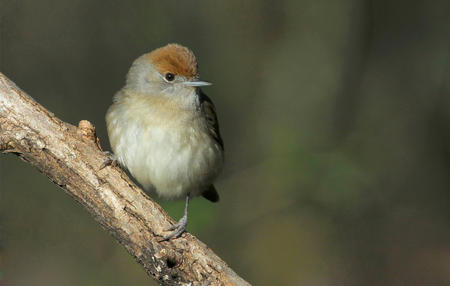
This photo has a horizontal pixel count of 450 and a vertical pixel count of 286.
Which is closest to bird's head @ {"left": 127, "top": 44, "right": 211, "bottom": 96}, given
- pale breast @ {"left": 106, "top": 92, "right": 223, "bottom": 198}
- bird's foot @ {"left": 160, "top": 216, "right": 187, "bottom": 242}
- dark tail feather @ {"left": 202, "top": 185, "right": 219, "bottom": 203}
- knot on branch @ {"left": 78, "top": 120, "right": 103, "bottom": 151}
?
pale breast @ {"left": 106, "top": 92, "right": 223, "bottom": 198}

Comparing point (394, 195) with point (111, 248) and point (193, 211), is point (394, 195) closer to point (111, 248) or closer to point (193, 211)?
point (193, 211)

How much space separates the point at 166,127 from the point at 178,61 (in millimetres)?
669

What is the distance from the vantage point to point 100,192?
3.93 m

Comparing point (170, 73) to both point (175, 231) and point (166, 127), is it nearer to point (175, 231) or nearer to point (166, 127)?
point (166, 127)

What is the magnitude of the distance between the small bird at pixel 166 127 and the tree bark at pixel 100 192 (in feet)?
2.73

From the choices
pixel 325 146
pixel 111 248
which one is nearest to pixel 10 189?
pixel 111 248

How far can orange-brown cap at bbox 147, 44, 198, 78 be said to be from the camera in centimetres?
515

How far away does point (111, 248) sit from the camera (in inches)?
297

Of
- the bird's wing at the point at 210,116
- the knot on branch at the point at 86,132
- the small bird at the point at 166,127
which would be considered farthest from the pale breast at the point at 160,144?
the knot on branch at the point at 86,132

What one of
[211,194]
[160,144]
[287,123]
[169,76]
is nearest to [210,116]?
[169,76]

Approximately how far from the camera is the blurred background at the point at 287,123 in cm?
764

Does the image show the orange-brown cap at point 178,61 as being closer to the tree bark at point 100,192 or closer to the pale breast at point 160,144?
the pale breast at point 160,144

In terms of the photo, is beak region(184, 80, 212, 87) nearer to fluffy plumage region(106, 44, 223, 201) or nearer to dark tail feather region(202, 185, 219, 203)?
fluffy plumage region(106, 44, 223, 201)

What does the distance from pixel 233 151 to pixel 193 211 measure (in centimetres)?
226
